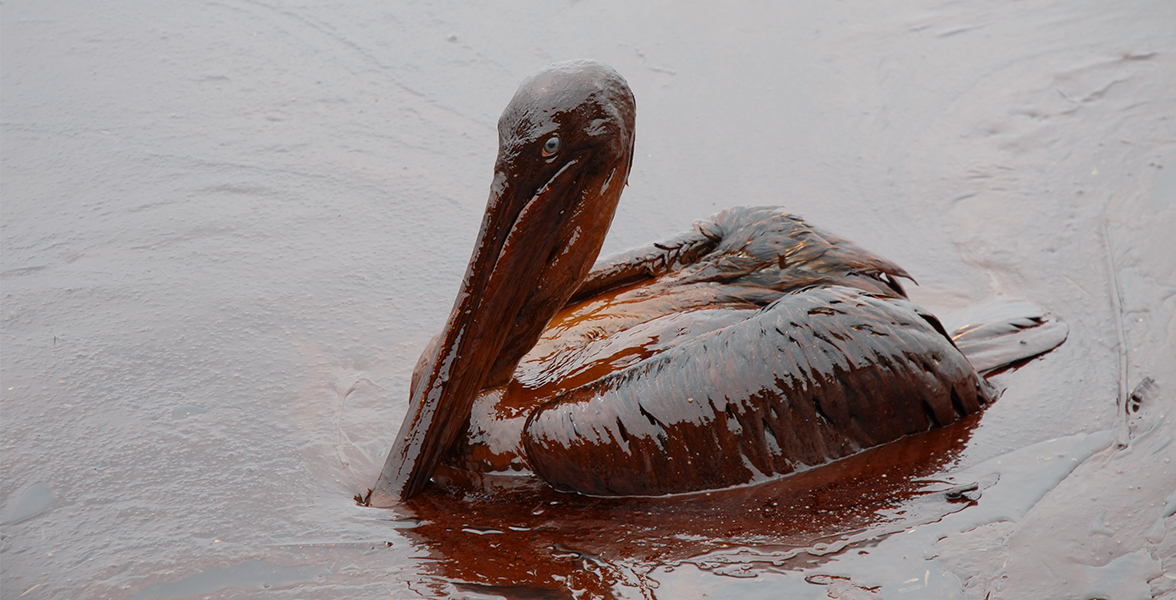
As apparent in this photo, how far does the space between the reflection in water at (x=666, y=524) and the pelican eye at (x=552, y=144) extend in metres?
0.85

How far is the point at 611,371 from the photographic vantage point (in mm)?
2572

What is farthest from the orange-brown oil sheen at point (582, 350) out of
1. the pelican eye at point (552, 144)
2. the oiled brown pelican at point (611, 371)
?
the pelican eye at point (552, 144)

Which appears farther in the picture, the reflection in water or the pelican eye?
the pelican eye

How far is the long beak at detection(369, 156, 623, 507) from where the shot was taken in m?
2.40

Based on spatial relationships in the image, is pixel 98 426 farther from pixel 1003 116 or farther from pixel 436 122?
pixel 1003 116

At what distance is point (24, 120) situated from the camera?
14.3 ft

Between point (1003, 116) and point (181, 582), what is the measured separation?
3.82 meters

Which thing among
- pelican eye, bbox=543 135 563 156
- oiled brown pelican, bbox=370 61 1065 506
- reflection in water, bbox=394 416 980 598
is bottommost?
reflection in water, bbox=394 416 980 598

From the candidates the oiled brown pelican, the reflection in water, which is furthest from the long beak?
the reflection in water

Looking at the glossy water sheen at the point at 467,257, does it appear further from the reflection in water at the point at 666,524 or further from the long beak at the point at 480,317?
the long beak at the point at 480,317

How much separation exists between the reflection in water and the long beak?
0.11m

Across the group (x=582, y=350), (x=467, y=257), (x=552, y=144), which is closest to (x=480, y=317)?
(x=582, y=350)

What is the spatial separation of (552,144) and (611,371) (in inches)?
24.5

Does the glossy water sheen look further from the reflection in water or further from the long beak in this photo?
the long beak
